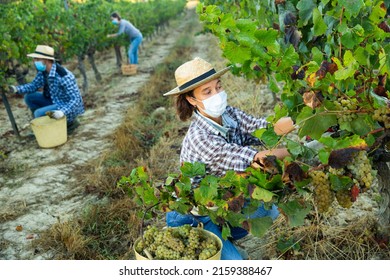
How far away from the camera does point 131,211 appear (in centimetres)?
367

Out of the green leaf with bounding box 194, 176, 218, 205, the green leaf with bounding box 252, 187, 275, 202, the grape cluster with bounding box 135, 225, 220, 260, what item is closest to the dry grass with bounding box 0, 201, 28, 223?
the grape cluster with bounding box 135, 225, 220, 260

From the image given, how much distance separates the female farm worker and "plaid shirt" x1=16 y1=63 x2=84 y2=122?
3.50 meters

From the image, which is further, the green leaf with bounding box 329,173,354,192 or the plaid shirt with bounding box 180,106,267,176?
the plaid shirt with bounding box 180,106,267,176

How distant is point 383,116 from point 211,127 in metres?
1.10

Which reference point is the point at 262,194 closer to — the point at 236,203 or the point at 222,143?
the point at 236,203

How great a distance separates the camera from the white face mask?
2.63 metres

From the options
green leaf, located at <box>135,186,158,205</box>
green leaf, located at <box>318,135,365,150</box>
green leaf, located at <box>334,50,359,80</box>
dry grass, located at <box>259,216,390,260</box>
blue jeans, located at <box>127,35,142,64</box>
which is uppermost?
Answer: green leaf, located at <box>334,50,359,80</box>

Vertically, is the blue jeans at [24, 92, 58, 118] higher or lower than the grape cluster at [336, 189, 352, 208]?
lower

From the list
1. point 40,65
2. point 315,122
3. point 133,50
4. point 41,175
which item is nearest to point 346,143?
point 315,122

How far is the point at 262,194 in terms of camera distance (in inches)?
70.5

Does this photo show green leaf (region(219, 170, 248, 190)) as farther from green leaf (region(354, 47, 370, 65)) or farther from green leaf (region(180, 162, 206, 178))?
green leaf (region(354, 47, 370, 65))

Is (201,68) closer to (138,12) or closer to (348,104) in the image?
(348,104)

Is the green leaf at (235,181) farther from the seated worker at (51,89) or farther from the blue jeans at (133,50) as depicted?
the blue jeans at (133,50)

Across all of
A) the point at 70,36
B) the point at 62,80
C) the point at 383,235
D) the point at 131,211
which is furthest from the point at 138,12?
the point at 383,235
